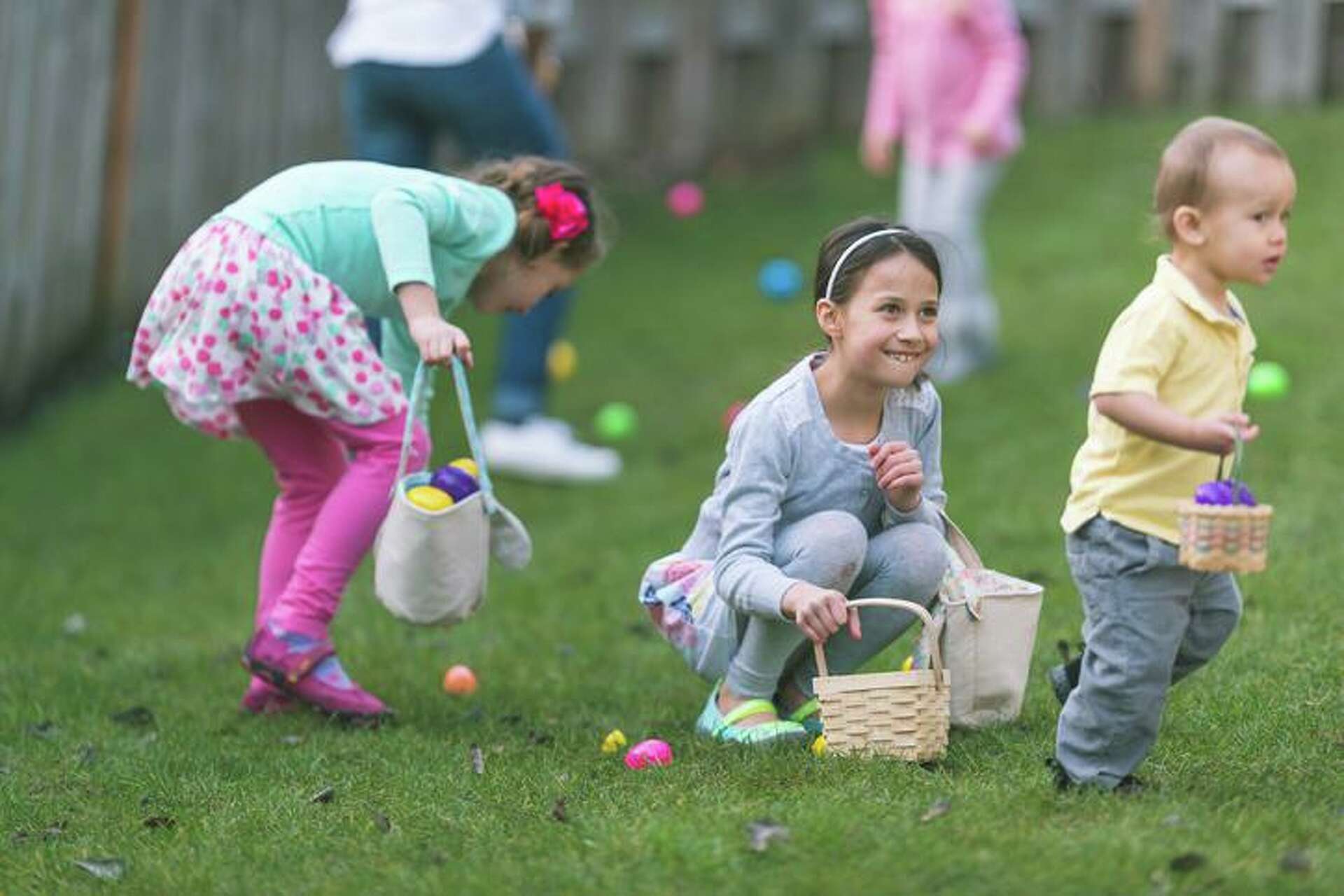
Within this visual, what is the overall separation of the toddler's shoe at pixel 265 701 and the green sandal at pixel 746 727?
3.44ft

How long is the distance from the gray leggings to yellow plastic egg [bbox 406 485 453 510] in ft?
Result: 2.16

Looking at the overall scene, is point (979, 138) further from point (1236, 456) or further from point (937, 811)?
point (937, 811)

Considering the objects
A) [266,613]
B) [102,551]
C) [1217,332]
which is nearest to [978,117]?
[102,551]

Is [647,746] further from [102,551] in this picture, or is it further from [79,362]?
[79,362]

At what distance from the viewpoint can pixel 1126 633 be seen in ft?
11.9

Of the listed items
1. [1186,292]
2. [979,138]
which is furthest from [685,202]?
[1186,292]

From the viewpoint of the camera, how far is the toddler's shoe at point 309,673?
485 centimetres

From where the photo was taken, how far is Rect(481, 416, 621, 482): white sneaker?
25.6ft

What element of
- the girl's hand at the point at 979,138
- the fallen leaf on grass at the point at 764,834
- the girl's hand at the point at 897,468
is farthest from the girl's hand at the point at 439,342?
the girl's hand at the point at 979,138

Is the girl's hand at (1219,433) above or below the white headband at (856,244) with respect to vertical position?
below

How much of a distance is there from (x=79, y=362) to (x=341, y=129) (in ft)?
7.37

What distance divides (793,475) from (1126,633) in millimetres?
915

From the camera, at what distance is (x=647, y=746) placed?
436cm

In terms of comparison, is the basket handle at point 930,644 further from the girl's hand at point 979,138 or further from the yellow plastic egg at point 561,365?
the yellow plastic egg at point 561,365
